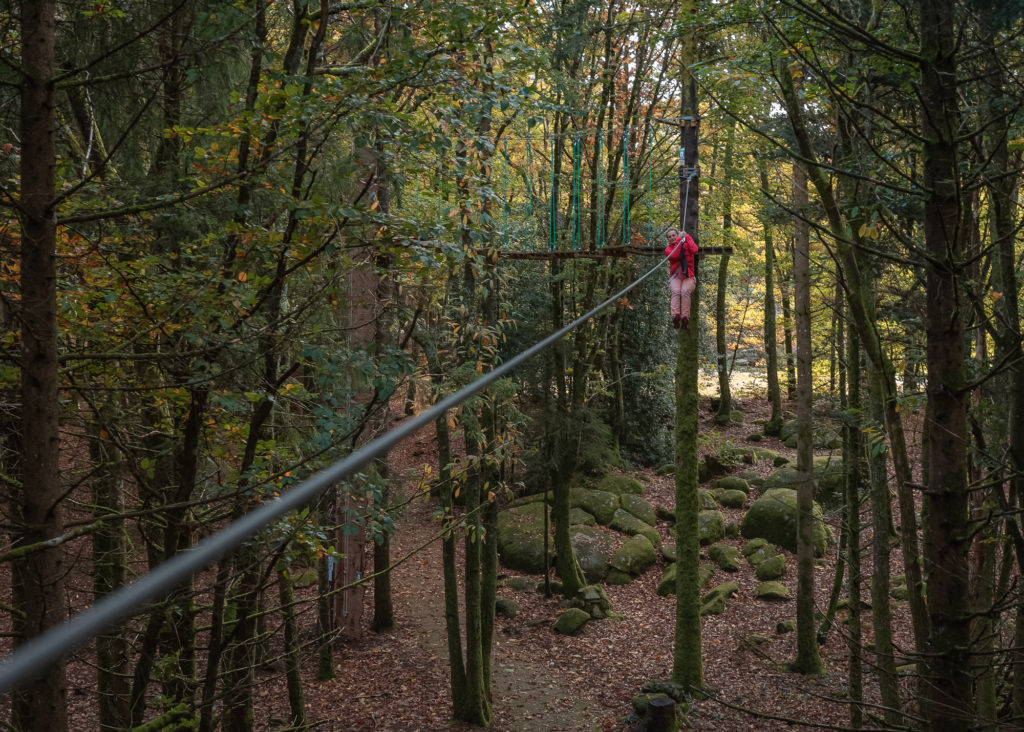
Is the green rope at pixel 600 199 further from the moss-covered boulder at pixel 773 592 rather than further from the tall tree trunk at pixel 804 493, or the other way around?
the moss-covered boulder at pixel 773 592

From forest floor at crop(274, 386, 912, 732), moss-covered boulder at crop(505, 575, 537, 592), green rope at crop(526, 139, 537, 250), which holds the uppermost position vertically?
green rope at crop(526, 139, 537, 250)

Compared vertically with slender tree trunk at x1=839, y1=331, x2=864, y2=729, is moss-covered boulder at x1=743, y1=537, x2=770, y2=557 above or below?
below

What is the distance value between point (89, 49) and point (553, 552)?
1221cm

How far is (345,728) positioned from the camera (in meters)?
9.18

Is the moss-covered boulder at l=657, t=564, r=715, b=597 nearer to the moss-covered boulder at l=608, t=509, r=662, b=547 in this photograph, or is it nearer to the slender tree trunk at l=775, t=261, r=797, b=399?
the moss-covered boulder at l=608, t=509, r=662, b=547

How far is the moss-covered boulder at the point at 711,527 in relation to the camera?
15.6 m

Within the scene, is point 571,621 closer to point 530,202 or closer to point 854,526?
point 854,526

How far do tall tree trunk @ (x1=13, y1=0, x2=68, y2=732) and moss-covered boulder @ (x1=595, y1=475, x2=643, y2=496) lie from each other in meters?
14.6

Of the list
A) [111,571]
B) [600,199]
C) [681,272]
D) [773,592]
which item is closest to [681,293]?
[681,272]

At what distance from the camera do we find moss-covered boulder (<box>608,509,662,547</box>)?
15453 millimetres

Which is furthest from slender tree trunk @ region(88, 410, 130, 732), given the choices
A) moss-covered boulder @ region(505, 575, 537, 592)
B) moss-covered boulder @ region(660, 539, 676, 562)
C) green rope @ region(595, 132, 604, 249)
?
moss-covered boulder @ region(660, 539, 676, 562)

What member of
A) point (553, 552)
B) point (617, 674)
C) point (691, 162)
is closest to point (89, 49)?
point (691, 162)

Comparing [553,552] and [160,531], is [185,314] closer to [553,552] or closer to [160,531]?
[160,531]

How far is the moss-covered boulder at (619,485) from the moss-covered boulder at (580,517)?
1040 millimetres
